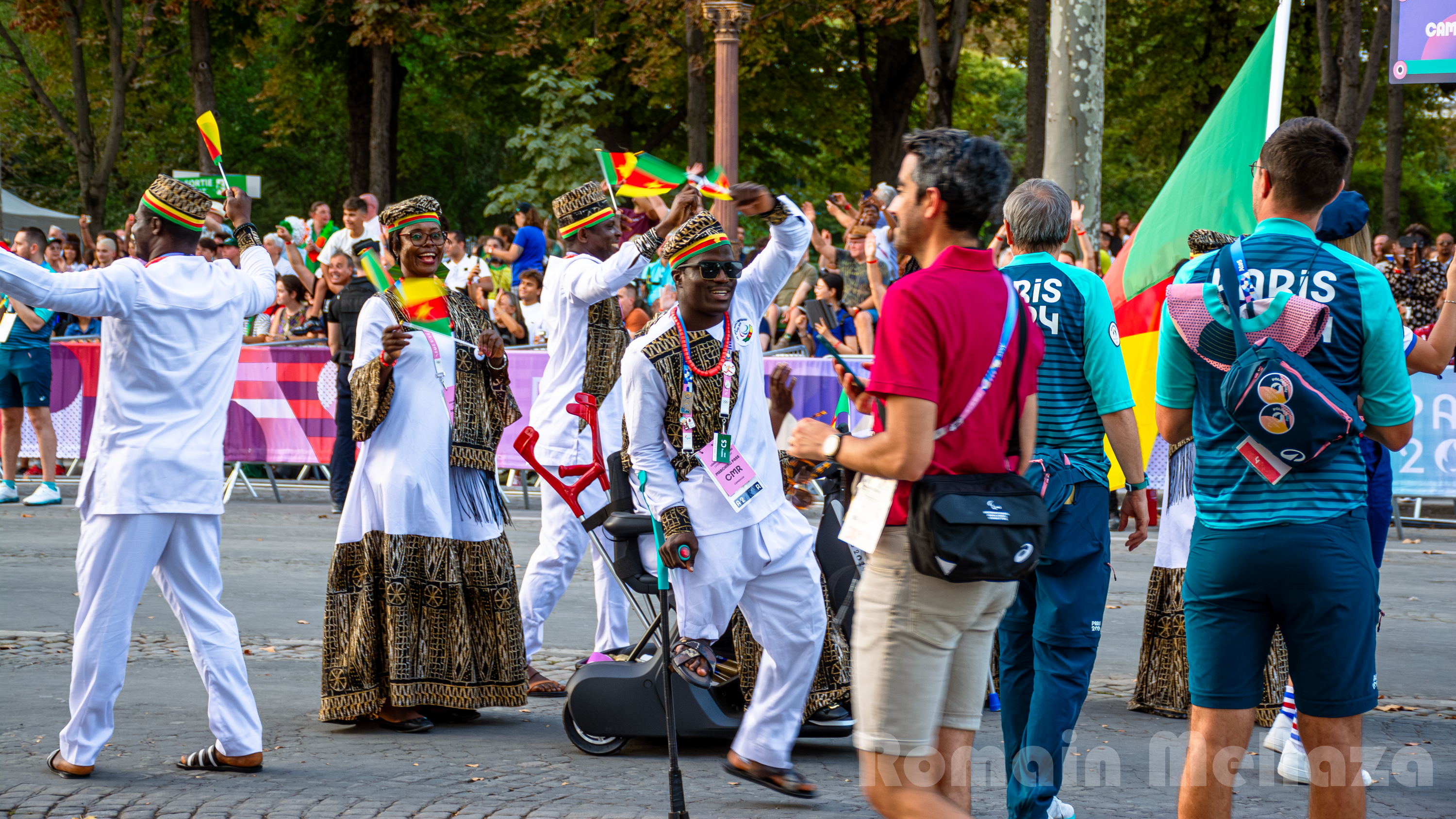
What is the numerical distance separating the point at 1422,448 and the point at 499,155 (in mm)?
32725

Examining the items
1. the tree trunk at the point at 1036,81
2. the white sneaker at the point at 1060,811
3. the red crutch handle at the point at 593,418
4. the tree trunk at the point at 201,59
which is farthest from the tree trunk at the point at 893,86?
the white sneaker at the point at 1060,811

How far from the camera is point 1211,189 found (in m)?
6.82

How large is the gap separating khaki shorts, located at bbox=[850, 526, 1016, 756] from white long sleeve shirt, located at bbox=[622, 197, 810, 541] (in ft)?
5.31

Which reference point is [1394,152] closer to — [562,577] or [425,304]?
[562,577]

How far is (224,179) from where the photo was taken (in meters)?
6.16

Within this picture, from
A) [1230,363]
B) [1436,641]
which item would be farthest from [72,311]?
[1436,641]

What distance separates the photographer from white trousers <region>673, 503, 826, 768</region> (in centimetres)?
495

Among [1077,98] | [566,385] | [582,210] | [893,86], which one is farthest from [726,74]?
[893,86]

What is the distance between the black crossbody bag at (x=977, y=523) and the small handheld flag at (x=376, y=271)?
3.41m

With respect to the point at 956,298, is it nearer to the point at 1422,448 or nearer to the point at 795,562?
the point at 795,562

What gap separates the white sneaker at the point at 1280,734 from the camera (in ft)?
18.4

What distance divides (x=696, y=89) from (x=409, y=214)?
1713 cm

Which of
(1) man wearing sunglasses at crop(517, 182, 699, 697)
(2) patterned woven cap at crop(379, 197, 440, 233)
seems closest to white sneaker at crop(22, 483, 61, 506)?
(1) man wearing sunglasses at crop(517, 182, 699, 697)

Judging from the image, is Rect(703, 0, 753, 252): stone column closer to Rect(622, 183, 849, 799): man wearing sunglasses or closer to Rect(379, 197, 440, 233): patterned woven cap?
Rect(379, 197, 440, 233): patterned woven cap
